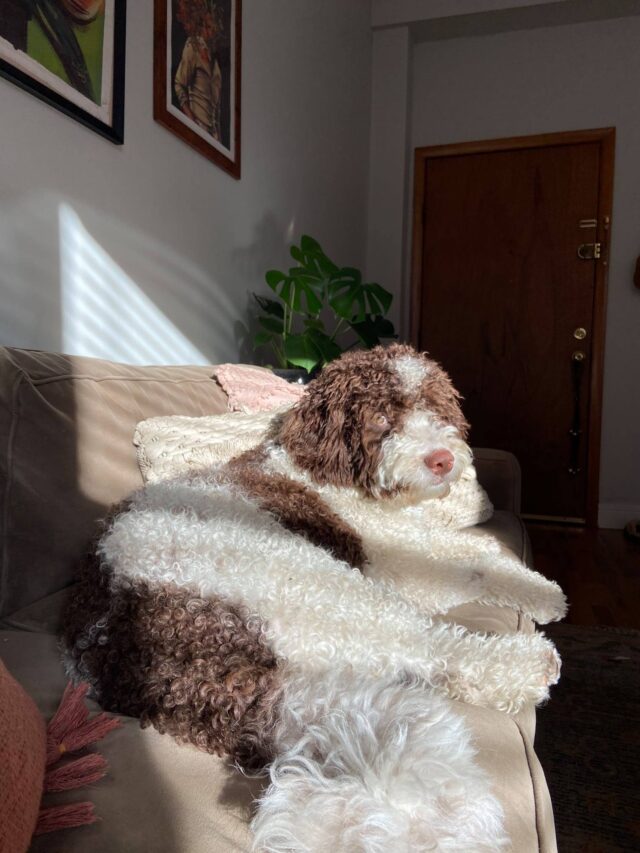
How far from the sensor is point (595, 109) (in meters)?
3.80

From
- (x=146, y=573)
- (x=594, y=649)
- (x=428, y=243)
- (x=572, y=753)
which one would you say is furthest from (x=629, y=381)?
(x=146, y=573)

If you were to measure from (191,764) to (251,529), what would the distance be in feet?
1.21

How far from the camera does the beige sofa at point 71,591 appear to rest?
57cm

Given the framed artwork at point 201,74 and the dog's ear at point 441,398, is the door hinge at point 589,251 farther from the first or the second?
the dog's ear at point 441,398

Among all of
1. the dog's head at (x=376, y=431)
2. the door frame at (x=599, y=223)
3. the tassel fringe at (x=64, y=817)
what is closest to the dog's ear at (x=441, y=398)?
the dog's head at (x=376, y=431)

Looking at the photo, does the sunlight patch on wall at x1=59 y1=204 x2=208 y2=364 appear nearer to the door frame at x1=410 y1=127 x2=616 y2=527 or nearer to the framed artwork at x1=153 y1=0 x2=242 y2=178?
the framed artwork at x1=153 y1=0 x2=242 y2=178

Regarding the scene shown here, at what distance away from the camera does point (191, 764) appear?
636 millimetres

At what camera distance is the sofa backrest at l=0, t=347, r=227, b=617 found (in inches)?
40.1

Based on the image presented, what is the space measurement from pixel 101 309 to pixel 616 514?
3.57m

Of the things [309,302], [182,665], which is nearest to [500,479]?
[309,302]

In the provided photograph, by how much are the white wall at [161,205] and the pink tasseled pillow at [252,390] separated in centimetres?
33

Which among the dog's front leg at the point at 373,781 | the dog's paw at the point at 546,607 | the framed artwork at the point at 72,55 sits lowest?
the dog's paw at the point at 546,607

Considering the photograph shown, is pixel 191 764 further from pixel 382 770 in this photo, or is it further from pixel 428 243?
pixel 428 243

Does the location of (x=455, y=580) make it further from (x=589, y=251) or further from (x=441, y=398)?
(x=589, y=251)
